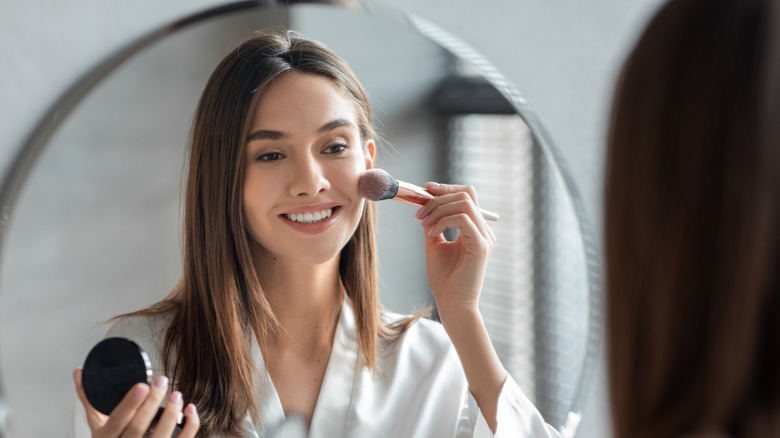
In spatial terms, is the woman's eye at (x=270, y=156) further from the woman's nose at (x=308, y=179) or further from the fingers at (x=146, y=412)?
the fingers at (x=146, y=412)

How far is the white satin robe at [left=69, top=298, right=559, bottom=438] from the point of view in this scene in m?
0.54

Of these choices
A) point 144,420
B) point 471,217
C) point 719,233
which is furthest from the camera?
point 471,217

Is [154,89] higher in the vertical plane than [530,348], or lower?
higher

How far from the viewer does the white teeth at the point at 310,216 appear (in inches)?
20.8

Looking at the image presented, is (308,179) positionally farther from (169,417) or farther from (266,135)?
(169,417)

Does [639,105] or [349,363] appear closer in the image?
[639,105]

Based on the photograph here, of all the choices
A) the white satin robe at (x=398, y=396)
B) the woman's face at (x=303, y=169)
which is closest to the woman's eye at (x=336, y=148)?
the woman's face at (x=303, y=169)

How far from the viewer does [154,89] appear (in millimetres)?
524

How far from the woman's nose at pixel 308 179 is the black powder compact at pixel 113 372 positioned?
0.45 feet

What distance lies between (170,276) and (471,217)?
21 centimetres

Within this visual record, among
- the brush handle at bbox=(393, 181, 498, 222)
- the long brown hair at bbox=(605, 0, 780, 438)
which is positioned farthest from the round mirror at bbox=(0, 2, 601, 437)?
the long brown hair at bbox=(605, 0, 780, 438)

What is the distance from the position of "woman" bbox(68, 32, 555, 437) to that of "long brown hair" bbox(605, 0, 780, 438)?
0.66 ft

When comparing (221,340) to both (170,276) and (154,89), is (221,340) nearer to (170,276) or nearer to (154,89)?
(170,276)

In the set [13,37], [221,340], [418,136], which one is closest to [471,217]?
[418,136]
